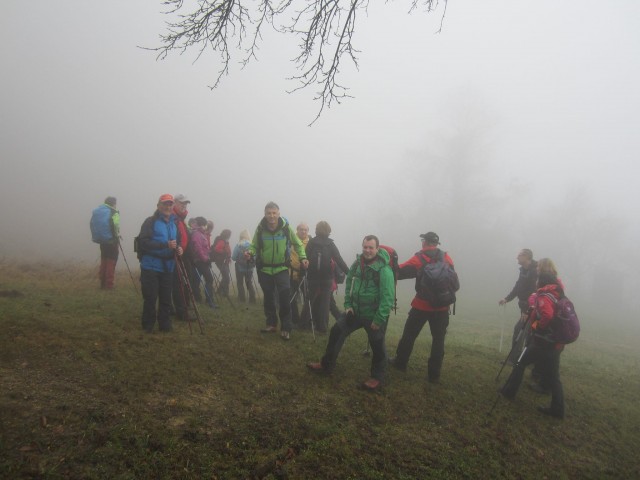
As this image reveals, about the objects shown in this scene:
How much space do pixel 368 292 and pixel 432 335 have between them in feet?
5.07

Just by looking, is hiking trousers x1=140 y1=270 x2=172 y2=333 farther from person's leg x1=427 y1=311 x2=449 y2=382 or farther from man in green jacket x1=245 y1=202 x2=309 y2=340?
person's leg x1=427 y1=311 x2=449 y2=382

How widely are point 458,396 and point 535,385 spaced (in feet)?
6.53

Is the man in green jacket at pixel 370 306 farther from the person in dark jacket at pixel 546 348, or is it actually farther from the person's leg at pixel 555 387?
the person's leg at pixel 555 387

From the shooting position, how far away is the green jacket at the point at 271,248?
724cm

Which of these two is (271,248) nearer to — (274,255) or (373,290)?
(274,255)

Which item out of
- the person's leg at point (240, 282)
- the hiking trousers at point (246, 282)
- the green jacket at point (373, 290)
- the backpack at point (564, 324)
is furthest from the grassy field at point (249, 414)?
the person's leg at point (240, 282)

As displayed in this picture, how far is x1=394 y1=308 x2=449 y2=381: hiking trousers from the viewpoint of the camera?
6090mm

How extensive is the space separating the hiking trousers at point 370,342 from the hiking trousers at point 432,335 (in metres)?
0.85

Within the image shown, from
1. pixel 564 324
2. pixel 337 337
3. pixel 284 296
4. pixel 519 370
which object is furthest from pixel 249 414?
pixel 564 324

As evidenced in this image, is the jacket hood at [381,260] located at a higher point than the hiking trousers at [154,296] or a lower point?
higher

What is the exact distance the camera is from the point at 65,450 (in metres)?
A: 3.25

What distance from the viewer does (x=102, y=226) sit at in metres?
9.68

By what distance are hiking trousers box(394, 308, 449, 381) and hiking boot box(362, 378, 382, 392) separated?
1119 millimetres

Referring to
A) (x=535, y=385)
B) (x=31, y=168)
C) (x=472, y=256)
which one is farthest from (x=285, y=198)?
(x=535, y=385)
